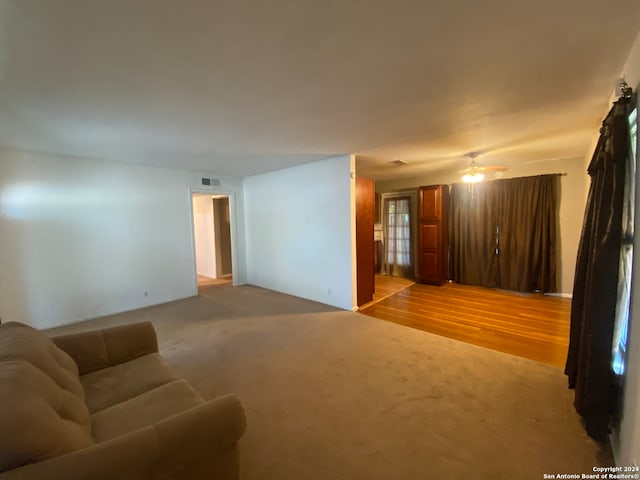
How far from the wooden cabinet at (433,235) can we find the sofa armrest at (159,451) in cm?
538

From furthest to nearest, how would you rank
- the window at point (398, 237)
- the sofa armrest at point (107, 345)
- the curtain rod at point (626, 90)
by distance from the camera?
the window at point (398, 237) → the sofa armrest at point (107, 345) → the curtain rod at point (626, 90)

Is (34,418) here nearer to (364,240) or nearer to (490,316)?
(364,240)

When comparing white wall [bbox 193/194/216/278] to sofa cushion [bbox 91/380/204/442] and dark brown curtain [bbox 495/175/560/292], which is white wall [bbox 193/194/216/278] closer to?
sofa cushion [bbox 91/380/204/442]

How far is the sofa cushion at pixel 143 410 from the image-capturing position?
130 cm

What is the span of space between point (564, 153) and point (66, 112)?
641 centimetres

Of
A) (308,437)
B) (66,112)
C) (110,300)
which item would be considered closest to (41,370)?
(308,437)

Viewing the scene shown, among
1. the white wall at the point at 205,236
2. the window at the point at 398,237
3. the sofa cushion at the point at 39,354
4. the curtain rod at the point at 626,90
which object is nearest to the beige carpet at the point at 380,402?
the sofa cushion at the point at 39,354

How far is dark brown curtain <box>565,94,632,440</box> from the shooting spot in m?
1.51

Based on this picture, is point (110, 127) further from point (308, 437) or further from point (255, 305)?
point (308, 437)

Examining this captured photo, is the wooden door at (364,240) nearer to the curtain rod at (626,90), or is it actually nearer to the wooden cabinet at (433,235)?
the wooden cabinet at (433,235)

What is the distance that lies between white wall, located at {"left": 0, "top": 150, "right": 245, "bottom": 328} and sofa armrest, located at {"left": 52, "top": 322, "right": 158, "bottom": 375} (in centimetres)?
271

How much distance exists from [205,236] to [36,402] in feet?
21.4

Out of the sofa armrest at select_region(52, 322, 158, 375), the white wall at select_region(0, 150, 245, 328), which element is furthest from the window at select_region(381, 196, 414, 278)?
the sofa armrest at select_region(52, 322, 158, 375)

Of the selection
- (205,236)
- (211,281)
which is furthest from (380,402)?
(205,236)
